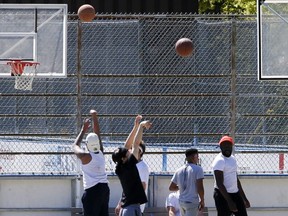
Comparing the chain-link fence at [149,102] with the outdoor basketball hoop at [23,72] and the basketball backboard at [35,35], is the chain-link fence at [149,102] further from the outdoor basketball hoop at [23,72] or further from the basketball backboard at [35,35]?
the basketball backboard at [35,35]

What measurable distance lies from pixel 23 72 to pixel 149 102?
2364 millimetres

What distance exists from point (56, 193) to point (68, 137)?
1041mm

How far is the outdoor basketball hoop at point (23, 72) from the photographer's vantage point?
46.0 feet


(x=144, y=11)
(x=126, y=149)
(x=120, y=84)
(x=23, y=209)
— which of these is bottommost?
(x=23, y=209)

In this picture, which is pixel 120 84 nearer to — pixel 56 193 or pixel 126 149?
pixel 56 193

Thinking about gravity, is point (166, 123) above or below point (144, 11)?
below

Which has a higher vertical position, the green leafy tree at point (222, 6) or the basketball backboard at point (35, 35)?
the green leafy tree at point (222, 6)

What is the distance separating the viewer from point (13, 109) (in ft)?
49.9

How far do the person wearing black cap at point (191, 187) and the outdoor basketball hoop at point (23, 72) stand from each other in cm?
282

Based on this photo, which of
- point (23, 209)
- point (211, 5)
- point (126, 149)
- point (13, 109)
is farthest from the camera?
point (211, 5)

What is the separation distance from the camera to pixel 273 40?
14.3 meters

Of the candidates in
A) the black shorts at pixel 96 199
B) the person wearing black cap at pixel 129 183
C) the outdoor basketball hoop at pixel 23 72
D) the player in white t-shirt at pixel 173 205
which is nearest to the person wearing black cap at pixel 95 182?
the black shorts at pixel 96 199

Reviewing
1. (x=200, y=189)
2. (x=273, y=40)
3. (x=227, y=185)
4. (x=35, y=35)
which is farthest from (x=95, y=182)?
(x=273, y=40)

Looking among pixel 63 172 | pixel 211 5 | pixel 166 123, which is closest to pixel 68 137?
pixel 63 172
